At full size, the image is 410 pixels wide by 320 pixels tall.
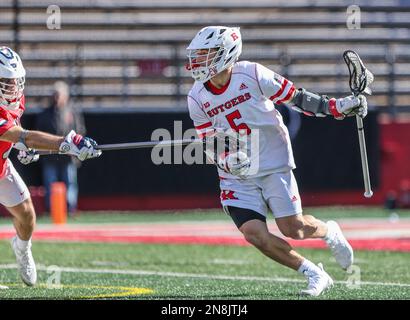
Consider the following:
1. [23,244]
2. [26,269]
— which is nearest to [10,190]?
[23,244]

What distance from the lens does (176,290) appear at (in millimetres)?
7391

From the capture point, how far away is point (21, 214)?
7.65m

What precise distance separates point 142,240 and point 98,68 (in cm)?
668

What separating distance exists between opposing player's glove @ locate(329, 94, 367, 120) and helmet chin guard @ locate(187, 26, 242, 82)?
0.73 m

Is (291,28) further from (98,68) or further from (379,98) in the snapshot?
(98,68)

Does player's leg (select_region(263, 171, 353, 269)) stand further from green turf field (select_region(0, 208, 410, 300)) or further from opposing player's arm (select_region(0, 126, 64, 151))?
opposing player's arm (select_region(0, 126, 64, 151))

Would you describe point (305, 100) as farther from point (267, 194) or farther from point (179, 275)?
point (179, 275)

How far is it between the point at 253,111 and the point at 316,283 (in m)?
1.19

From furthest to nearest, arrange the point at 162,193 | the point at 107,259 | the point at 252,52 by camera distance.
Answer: the point at 252,52 < the point at 162,193 < the point at 107,259

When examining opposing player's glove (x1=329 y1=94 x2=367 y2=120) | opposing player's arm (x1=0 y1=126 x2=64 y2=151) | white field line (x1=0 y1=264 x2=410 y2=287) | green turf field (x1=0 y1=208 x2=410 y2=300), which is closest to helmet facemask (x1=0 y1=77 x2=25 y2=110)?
opposing player's arm (x1=0 y1=126 x2=64 y2=151)

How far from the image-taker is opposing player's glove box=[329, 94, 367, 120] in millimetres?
6941

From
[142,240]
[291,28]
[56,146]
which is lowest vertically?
[142,240]
